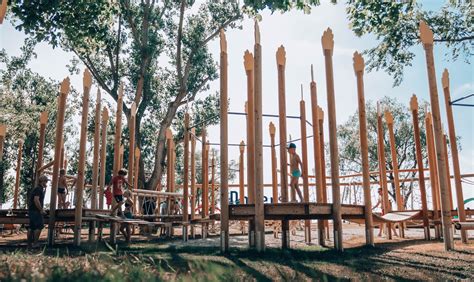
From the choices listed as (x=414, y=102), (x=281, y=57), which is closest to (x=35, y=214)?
(x=281, y=57)

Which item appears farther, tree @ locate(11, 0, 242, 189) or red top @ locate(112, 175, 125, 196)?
tree @ locate(11, 0, 242, 189)

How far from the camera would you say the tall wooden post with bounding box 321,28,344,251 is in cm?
808

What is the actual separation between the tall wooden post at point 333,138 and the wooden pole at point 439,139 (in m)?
1.95

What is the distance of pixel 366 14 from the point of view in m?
12.1

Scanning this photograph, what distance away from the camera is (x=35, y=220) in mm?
10367

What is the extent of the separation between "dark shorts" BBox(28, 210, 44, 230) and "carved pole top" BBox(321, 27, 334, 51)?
7611 mm

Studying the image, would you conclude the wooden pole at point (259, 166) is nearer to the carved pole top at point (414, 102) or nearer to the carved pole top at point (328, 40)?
the carved pole top at point (328, 40)

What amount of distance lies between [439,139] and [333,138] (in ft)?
6.95

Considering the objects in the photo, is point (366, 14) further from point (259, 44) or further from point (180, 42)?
point (180, 42)

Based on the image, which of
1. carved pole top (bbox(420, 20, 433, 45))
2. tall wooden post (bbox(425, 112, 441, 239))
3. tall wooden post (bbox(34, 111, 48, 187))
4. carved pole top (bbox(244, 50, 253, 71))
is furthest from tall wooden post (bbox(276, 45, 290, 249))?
tall wooden post (bbox(34, 111, 48, 187))

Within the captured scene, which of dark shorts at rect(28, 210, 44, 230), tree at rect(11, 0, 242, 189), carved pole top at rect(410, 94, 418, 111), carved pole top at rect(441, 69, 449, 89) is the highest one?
tree at rect(11, 0, 242, 189)

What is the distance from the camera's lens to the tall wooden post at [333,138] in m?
8.08

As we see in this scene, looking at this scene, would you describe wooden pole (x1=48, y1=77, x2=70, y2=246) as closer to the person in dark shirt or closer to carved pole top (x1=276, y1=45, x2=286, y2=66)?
the person in dark shirt

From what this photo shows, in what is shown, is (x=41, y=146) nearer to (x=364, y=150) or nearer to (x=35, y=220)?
(x=35, y=220)
